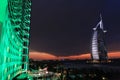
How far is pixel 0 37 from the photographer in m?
22.4

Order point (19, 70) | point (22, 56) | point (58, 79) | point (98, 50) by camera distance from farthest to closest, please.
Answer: point (98, 50), point (22, 56), point (19, 70), point (58, 79)

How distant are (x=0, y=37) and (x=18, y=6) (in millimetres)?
32711

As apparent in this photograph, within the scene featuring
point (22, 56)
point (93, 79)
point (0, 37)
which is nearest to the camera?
point (0, 37)

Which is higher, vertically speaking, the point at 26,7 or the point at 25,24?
the point at 26,7

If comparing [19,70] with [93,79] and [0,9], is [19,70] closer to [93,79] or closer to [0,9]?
[93,79]

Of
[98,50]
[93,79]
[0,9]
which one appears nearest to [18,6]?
[0,9]

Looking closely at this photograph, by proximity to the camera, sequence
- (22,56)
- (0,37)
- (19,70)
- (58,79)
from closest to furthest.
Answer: (0,37) → (58,79) → (19,70) → (22,56)

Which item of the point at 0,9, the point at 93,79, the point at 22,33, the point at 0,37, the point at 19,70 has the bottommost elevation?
the point at 93,79

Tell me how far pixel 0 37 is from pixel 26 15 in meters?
41.1

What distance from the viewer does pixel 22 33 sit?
6031 cm

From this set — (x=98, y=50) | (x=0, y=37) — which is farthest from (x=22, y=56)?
(x=98, y=50)

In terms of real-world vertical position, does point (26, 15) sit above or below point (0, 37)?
above

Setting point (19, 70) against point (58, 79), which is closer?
point (58, 79)

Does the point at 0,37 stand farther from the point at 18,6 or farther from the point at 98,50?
the point at 98,50
